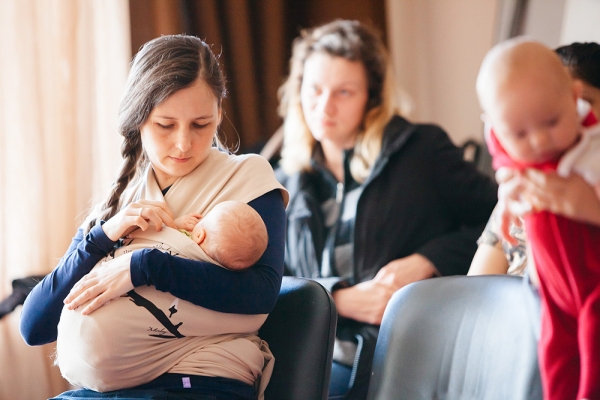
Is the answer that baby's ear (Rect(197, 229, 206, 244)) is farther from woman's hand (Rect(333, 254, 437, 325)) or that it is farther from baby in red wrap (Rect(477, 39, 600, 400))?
woman's hand (Rect(333, 254, 437, 325))

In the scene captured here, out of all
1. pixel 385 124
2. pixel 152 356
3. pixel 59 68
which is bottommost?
pixel 152 356

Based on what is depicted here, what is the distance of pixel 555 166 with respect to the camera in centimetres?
101

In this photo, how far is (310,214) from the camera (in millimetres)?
2178

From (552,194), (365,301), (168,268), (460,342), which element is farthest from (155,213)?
(365,301)

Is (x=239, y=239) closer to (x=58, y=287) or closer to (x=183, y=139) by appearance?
(x=183, y=139)

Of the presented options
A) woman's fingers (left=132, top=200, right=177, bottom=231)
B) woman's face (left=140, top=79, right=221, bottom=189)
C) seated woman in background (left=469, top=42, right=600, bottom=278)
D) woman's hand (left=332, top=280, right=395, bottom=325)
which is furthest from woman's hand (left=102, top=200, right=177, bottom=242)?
woman's hand (left=332, top=280, right=395, bottom=325)

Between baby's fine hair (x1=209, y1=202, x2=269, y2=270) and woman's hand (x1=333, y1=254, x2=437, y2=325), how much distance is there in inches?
29.7

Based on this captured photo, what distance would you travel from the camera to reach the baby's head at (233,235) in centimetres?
128

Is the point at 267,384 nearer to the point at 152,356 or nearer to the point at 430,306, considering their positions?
the point at 152,356

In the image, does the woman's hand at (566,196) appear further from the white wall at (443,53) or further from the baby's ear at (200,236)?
the white wall at (443,53)

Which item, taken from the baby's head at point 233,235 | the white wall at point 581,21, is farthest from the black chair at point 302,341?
the white wall at point 581,21

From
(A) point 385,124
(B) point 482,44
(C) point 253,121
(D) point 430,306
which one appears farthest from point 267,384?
(B) point 482,44

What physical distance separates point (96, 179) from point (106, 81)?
1.15 ft

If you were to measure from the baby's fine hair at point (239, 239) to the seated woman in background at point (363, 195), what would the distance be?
76 cm
